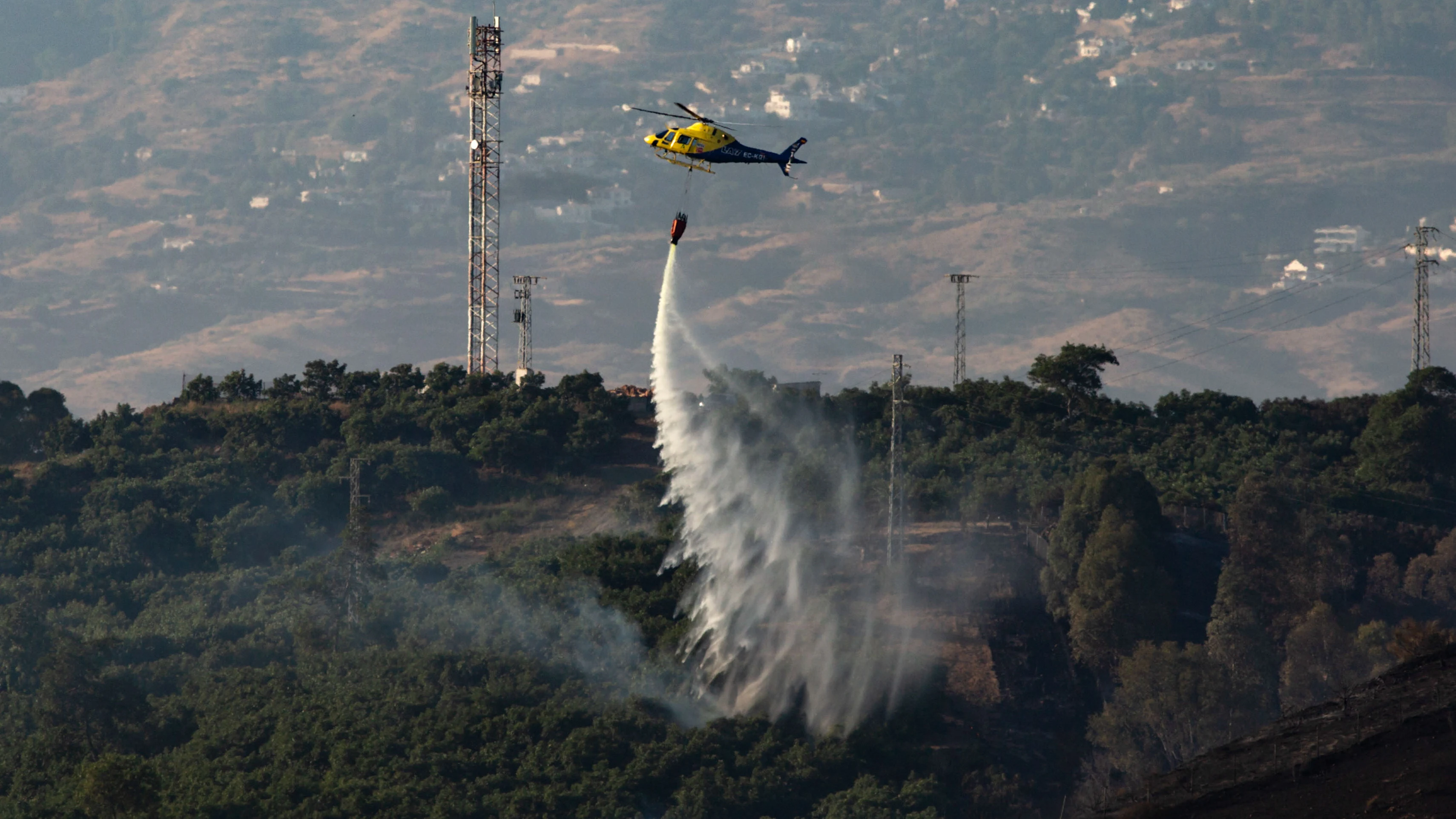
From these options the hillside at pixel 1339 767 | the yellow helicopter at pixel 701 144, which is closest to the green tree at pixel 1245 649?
the yellow helicopter at pixel 701 144

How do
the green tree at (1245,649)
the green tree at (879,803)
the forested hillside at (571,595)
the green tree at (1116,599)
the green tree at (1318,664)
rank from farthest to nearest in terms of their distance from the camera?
the green tree at (1116,599) → the green tree at (1318,664) → the green tree at (1245,649) → the forested hillside at (571,595) → the green tree at (879,803)

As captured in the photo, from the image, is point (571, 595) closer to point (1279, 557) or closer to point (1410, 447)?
point (1279, 557)

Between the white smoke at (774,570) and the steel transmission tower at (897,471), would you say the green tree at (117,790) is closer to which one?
the white smoke at (774,570)

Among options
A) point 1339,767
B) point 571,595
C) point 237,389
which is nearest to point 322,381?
point 237,389

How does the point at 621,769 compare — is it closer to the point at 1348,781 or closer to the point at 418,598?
the point at 418,598

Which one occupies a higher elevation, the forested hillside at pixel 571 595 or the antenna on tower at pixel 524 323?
the antenna on tower at pixel 524 323

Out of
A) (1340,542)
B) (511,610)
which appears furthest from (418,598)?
(1340,542)

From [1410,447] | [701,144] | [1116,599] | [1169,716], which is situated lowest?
[1169,716]

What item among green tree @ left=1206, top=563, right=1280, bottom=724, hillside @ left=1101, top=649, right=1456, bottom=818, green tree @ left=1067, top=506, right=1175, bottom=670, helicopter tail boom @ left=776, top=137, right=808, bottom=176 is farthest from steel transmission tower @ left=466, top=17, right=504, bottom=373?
hillside @ left=1101, top=649, right=1456, bottom=818
